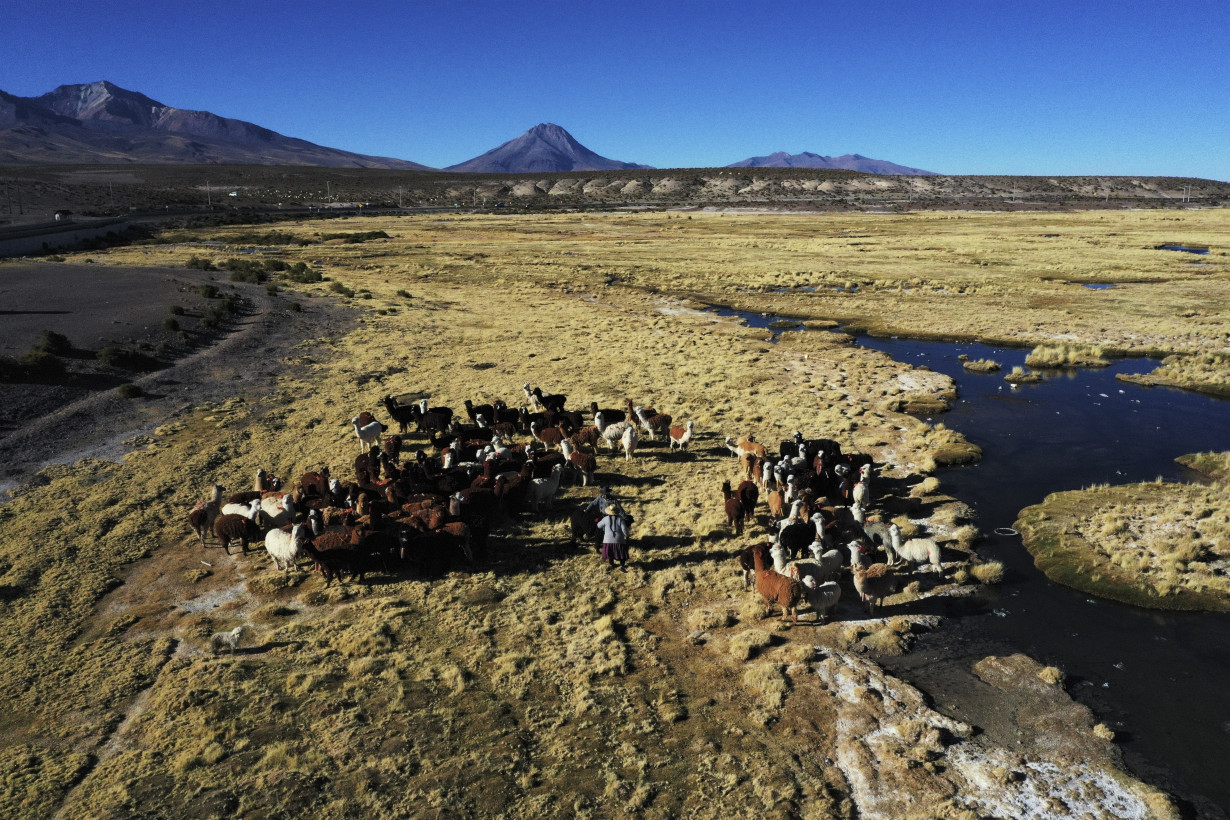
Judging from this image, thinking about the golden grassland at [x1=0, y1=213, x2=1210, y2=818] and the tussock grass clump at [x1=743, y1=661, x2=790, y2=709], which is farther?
the tussock grass clump at [x1=743, y1=661, x2=790, y2=709]

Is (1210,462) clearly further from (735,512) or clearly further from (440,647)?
(440,647)

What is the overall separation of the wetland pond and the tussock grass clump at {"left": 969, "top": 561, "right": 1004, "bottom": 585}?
179 mm

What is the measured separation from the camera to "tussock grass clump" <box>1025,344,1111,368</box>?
27.4 metres

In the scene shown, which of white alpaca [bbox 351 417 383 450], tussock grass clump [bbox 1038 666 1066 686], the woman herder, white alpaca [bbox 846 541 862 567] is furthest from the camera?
white alpaca [bbox 351 417 383 450]

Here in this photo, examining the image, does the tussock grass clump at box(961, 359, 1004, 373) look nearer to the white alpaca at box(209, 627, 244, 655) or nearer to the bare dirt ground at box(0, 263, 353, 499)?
the white alpaca at box(209, 627, 244, 655)

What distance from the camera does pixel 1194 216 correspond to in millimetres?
108062

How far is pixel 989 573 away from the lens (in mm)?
11859

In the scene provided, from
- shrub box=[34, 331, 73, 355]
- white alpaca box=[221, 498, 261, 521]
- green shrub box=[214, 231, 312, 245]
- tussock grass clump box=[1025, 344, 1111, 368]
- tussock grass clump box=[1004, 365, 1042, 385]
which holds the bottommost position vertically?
white alpaca box=[221, 498, 261, 521]

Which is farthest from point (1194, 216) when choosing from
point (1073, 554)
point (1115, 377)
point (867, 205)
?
point (1073, 554)

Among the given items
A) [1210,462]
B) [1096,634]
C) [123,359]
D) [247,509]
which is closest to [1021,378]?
[1210,462]

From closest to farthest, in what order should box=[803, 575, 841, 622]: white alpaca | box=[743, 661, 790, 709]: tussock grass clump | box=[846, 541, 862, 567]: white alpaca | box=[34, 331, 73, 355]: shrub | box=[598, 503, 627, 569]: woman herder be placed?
box=[743, 661, 790, 709]: tussock grass clump, box=[803, 575, 841, 622]: white alpaca, box=[846, 541, 862, 567]: white alpaca, box=[598, 503, 627, 569]: woman herder, box=[34, 331, 73, 355]: shrub

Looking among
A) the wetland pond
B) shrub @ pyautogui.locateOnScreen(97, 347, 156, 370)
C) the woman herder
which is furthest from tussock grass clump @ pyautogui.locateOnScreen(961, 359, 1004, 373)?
shrub @ pyautogui.locateOnScreen(97, 347, 156, 370)

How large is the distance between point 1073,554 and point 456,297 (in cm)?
3726

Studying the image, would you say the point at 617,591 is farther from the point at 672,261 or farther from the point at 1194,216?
the point at 1194,216
